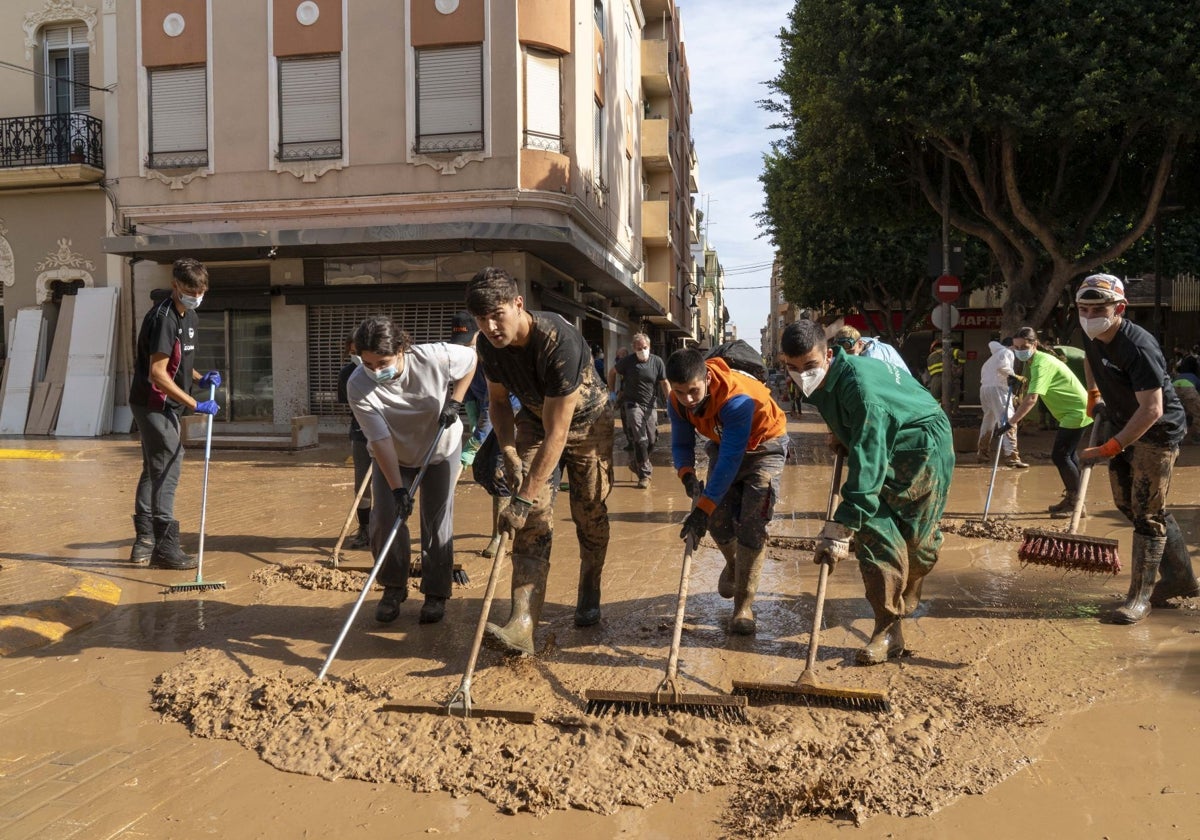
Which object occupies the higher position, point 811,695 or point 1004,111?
point 1004,111

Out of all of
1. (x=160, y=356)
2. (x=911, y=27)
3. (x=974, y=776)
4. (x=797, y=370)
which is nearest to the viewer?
(x=974, y=776)

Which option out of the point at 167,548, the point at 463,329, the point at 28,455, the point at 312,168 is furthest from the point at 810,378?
the point at 312,168

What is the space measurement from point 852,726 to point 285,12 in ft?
55.5

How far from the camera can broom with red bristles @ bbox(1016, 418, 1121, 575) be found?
519 cm

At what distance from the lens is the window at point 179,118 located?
56.5ft

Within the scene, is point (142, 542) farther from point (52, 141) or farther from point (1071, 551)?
point (52, 141)

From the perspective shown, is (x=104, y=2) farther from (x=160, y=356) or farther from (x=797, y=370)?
(x=797, y=370)

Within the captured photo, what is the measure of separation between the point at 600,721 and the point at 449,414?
190 cm

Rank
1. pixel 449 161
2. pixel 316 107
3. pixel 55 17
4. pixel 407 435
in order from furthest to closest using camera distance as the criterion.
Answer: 1. pixel 55 17
2. pixel 316 107
3. pixel 449 161
4. pixel 407 435

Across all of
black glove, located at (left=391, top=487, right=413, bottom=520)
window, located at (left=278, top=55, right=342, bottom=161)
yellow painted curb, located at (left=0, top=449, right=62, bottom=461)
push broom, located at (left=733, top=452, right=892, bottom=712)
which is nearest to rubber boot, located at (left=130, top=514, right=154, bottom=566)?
black glove, located at (left=391, top=487, right=413, bottom=520)

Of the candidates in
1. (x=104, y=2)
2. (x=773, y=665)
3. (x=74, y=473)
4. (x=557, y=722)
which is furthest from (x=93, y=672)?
(x=104, y=2)

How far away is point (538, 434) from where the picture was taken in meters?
4.61

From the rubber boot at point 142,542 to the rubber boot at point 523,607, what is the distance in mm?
3288

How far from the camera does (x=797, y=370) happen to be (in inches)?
161
